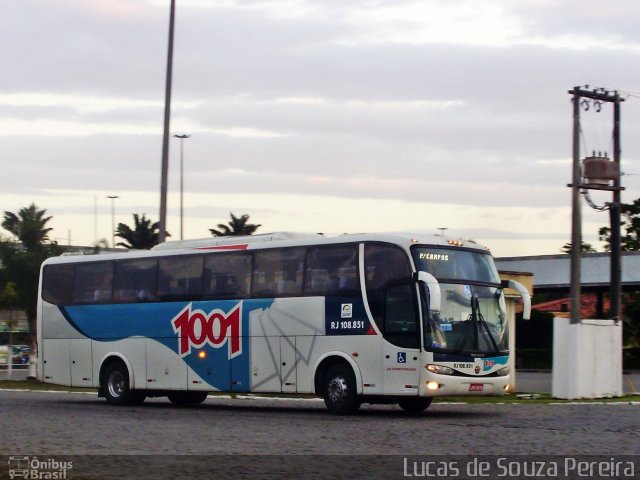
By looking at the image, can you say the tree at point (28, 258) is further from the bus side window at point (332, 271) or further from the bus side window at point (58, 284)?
the bus side window at point (332, 271)

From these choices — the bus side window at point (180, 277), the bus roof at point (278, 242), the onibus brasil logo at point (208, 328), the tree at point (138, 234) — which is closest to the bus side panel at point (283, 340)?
the onibus brasil logo at point (208, 328)

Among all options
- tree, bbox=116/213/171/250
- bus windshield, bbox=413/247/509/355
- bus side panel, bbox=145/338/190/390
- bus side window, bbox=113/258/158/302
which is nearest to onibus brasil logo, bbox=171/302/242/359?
bus side panel, bbox=145/338/190/390

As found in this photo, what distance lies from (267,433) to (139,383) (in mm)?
10645

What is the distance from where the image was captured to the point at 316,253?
24.2 m

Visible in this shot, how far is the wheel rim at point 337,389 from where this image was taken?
2328 centimetres

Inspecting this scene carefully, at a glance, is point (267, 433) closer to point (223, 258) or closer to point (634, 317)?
point (223, 258)

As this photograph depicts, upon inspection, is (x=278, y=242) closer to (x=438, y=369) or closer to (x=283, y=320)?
(x=283, y=320)

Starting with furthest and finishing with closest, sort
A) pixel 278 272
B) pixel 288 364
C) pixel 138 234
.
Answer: pixel 138 234 < pixel 278 272 < pixel 288 364

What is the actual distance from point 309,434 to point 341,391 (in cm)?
596

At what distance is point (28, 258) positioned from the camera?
45750 millimetres

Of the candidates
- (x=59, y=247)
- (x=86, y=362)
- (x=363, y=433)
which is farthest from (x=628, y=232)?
(x=363, y=433)

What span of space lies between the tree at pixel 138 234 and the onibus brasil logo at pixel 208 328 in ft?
165

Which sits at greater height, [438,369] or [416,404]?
[438,369]

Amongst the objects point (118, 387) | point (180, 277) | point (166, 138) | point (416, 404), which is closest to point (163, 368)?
point (118, 387)
